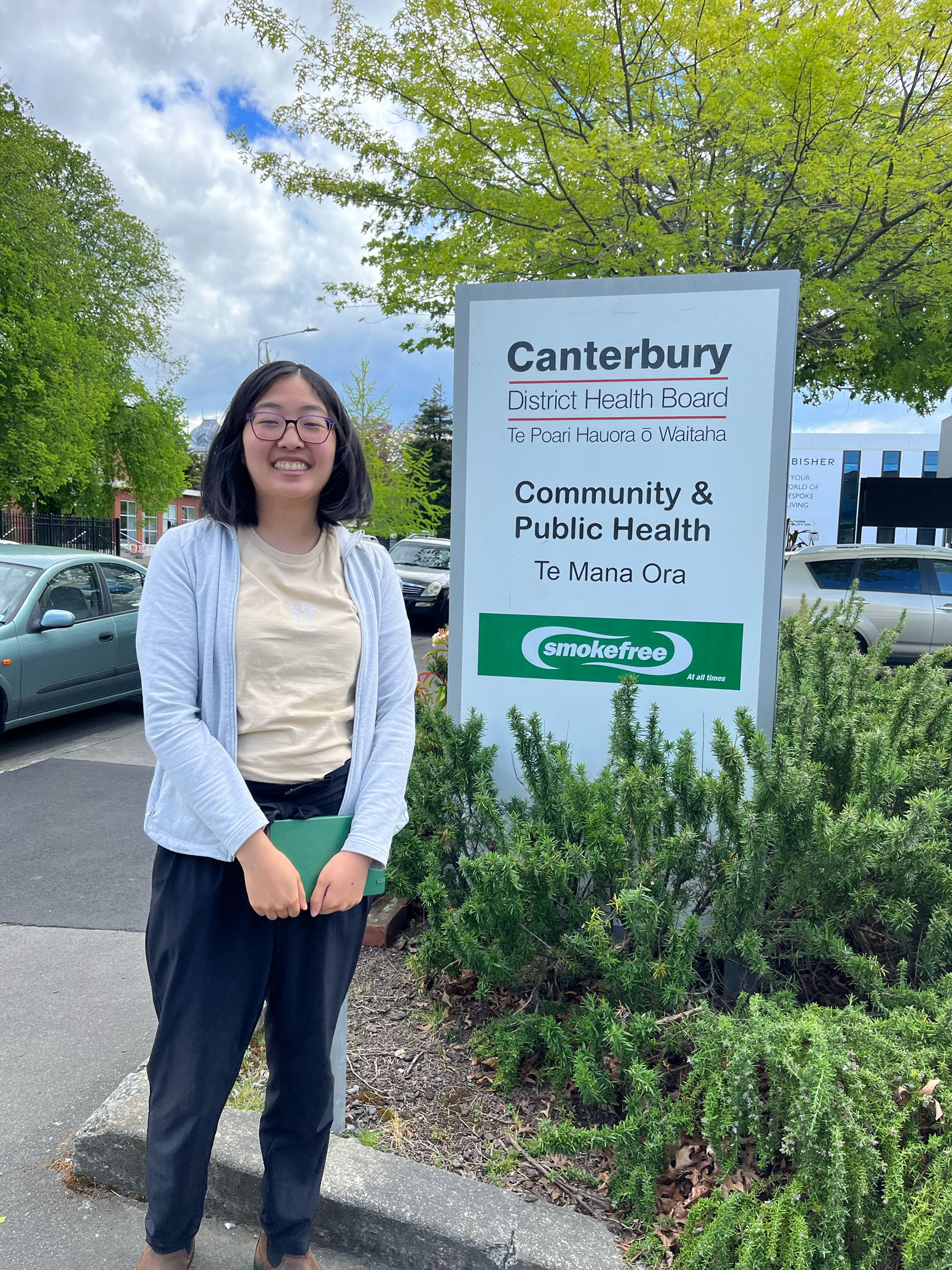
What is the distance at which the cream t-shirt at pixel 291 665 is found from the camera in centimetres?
179

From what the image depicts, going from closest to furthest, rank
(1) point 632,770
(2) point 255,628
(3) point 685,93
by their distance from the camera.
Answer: (2) point 255,628 → (1) point 632,770 → (3) point 685,93

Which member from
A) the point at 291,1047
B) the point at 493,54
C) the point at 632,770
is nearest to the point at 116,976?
the point at 291,1047

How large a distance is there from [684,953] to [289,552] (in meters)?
1.47

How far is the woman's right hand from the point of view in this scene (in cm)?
168

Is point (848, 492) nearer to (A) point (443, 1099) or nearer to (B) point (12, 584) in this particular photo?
(B) point (12, 584)

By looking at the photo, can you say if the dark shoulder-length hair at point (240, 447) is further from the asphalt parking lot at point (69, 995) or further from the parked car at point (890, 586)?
the parked car at point (890, 586)

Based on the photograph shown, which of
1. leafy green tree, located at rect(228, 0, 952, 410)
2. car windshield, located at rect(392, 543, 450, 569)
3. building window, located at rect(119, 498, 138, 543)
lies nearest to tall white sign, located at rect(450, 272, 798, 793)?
leafy green tree, located at rect(228, 0, 952, 410)

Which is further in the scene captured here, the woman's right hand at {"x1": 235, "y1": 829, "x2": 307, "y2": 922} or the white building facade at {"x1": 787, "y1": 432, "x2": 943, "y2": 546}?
the white building facade at {"x1": 787, "y1": 432, "x2": 943, "y2": 546}

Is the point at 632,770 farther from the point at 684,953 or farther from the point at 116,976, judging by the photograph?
the point at 116,976

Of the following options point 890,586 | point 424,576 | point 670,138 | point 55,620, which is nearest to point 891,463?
point 890,586

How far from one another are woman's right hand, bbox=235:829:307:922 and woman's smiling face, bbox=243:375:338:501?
70 centimetres

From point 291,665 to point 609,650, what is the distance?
5.64 ft

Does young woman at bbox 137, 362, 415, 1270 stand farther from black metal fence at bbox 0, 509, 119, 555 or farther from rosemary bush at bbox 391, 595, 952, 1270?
black metal fence at bbox 0, 509, 119, 555

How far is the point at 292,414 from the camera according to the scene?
6.14 feet
